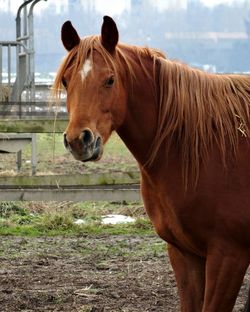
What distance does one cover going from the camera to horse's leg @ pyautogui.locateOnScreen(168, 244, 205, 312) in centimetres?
367

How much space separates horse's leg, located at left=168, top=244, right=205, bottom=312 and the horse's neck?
0.54 meters

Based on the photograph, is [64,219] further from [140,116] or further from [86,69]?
[86,69]

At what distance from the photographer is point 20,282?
5348mm

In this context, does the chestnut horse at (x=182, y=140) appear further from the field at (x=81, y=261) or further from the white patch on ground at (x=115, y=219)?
the white patch on ground at (x=115, y=219)

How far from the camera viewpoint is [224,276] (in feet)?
11.1

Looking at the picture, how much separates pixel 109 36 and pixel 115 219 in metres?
4.61

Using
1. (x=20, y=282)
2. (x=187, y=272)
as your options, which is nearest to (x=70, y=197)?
(x=20, y=282)

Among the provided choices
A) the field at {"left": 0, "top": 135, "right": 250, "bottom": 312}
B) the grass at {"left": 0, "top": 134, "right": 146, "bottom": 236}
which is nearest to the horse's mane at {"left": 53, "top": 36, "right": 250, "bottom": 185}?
the field at {"left": 0, "top": 135, "right": 250, "bottom": 312}

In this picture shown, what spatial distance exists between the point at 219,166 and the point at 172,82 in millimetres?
494

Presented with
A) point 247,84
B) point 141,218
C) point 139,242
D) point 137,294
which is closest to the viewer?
point 247,84

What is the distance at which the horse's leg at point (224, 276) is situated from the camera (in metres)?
3.39

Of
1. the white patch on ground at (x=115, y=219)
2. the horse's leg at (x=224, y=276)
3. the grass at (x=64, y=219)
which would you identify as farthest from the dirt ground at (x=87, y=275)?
the horse's leg at (x=224, y=276)

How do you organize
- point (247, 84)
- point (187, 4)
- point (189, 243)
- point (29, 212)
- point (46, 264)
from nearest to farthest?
1. point (189, 243)
2. point (247, 84)
3. point (46, 264)
4. point (29, 212)
5. point (187, 4)

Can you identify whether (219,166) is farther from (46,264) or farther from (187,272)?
(46,264)
